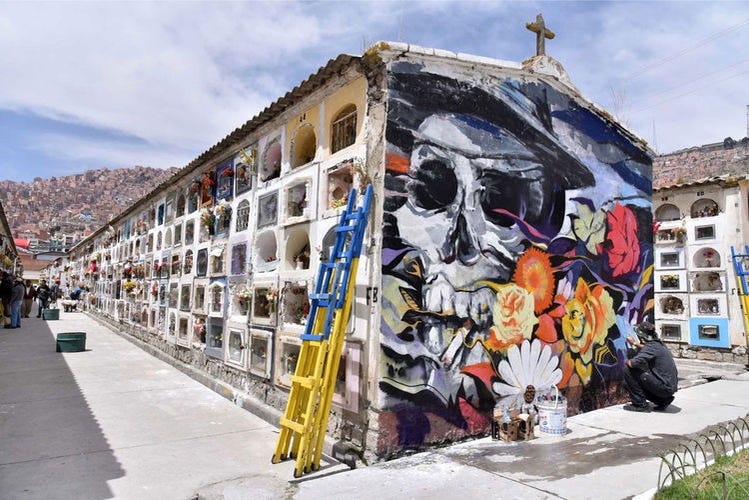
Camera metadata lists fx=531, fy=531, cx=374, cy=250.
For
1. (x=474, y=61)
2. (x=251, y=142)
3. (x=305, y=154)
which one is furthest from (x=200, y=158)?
(x=474, y=61)

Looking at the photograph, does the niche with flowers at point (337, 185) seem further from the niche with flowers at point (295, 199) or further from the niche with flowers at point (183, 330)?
the niche with flowers at point (183, 330)

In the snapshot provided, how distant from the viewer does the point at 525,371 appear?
23.0ft

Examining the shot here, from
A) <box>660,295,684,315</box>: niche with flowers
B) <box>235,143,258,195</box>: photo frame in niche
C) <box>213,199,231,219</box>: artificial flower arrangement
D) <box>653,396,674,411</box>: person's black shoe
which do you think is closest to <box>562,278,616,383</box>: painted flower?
<box>653,396,674,411</box>: person's black shoe

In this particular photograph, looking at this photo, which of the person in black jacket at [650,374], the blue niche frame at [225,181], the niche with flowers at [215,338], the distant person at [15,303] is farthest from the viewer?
the distant person at [15,303]

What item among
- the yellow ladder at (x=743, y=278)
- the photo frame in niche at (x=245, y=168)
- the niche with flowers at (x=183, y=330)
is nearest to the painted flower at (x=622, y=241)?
the yellow ladder at (x=743, y=278)

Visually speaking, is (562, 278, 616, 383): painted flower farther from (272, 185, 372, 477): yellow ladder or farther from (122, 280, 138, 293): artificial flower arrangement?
(122, 280, 138, 293): artificial flower arrangement

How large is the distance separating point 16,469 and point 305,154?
5.37 meters

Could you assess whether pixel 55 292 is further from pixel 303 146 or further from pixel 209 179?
pixel 303 146

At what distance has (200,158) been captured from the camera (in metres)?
11.7

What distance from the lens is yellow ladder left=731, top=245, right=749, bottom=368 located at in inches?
506

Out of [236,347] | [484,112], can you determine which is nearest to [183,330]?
[236,347]

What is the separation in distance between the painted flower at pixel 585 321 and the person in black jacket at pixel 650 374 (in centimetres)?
52

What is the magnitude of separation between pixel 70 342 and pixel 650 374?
1405 cm

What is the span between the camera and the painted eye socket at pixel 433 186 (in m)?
6.17
